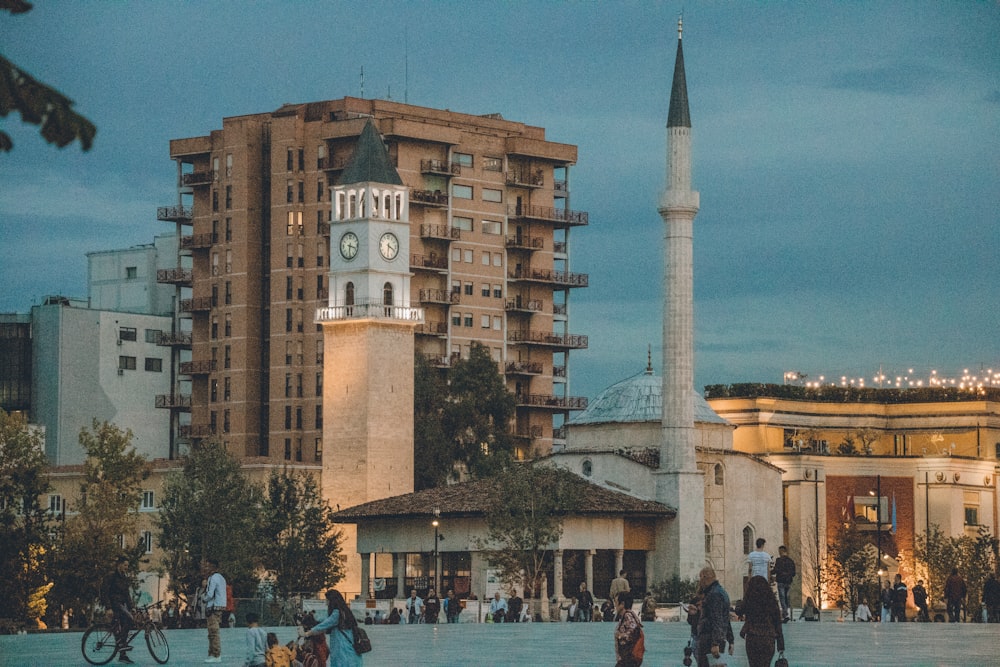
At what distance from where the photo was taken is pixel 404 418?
8269 centimetres

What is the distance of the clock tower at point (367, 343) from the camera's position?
81500 millimetres

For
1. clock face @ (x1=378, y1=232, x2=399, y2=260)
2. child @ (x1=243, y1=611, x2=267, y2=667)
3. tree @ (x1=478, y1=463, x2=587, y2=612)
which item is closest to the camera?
child @ (x1=243, y1=611, x2=267, y2=667)

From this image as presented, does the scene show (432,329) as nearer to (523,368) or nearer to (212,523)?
(523,368)

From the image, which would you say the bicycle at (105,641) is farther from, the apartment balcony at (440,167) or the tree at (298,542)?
the apartment balcony at (440,167)

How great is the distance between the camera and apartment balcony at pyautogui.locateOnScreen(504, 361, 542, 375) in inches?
4313

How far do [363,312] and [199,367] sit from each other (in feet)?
92.8

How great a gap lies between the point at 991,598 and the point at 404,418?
38285 mm

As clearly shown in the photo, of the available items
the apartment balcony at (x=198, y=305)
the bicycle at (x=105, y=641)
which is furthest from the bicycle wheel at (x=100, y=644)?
the apartment balcony at (x=198, y=305)

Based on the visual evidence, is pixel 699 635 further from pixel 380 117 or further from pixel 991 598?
pixel 380 117

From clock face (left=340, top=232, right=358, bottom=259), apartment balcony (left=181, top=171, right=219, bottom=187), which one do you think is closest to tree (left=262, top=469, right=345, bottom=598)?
clock face (left=340, top=232, right=358, bottom=259)

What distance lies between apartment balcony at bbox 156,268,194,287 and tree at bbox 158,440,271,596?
33.5 metres

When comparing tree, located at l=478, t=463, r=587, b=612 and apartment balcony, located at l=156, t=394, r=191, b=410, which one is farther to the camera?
apartment balcony, located at l=156, t=394, r=191, b=410

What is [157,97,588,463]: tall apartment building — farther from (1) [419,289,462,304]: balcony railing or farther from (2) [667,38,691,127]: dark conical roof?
(2) [667,38,691,127]: dark conical roof

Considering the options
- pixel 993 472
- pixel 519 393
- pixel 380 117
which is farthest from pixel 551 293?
pixel 993 472
